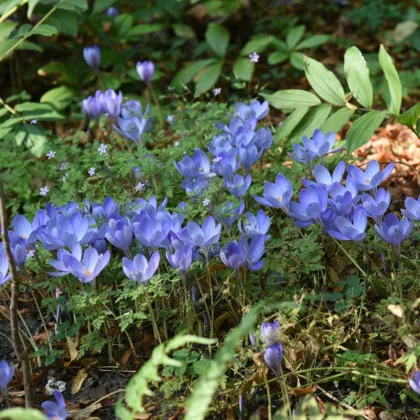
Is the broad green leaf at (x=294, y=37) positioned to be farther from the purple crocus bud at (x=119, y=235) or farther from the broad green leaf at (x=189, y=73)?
the purple crocus bud at (x=119, y=235)

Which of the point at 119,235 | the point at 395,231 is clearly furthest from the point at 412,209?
the point at 119,235

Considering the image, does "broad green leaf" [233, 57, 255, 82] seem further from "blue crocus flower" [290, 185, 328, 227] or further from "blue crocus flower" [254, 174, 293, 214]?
"blue crocus flower" [290, 185, 328, 227]

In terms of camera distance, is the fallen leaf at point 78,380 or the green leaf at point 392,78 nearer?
the fallen leaf at point 78,380

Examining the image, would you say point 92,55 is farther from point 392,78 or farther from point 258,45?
point 392,78

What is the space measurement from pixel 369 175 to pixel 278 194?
0.30 m

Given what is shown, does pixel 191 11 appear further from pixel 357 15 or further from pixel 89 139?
pixel 89 139

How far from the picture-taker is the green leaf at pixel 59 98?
380 cm

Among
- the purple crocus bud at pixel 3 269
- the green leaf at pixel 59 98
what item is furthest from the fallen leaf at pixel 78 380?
the green leaf at pixel 59 98

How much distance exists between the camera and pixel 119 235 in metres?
2.13

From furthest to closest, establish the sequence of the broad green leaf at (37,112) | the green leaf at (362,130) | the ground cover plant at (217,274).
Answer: the broad green leaf at (37,112)
the green leaf at (362,130)
the ground cover plant at (217,274)

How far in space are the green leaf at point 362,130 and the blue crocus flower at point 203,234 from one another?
0.70 meters

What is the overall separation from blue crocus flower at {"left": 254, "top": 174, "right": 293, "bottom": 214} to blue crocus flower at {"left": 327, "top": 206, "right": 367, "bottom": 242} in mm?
193

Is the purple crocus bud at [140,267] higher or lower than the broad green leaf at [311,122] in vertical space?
higher

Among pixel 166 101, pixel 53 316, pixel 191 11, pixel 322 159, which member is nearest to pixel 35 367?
pixel 53 316
